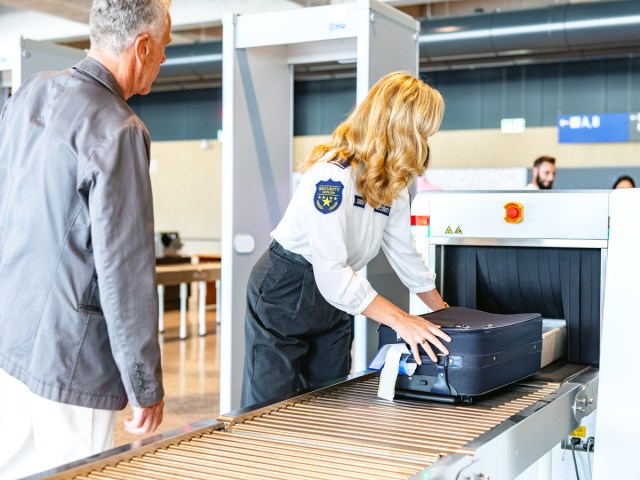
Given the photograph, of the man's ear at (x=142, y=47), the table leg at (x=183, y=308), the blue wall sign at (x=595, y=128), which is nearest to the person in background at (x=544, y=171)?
the blue wall sign at (x=595, y=128)

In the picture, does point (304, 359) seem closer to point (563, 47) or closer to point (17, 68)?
point (17, 68)

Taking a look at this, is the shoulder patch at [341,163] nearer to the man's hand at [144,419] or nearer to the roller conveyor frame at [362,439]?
the roller conveyor frame at [362,439]

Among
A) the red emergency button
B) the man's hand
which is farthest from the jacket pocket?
the red emergency button

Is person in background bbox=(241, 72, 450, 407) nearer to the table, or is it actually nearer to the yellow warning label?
the yellow warning label

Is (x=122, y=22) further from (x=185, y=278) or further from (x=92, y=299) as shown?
(x=185, y=278)

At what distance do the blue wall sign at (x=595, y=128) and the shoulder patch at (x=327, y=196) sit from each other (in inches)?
314

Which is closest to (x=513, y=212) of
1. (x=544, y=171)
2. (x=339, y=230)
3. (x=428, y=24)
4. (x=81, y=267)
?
(x=339, y=230)

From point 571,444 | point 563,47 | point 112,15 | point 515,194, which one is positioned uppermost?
point 563,47

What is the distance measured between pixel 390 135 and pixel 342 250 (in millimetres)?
342

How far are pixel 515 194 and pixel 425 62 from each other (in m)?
6.66

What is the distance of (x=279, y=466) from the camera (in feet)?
4.98

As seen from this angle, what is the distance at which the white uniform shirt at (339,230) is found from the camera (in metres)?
2.20

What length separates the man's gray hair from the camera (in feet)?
5.77

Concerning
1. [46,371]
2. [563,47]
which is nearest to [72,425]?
[46,371]
